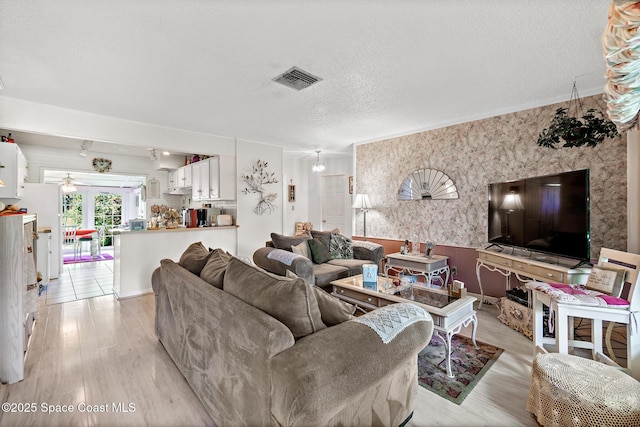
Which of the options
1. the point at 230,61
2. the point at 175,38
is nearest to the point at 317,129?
the point at 230,61

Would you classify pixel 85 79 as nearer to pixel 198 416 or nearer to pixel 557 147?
pixel 198 416

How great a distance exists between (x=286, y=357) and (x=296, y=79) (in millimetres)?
2450

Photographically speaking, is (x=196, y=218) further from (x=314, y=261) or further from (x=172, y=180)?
(x=314, y=261)

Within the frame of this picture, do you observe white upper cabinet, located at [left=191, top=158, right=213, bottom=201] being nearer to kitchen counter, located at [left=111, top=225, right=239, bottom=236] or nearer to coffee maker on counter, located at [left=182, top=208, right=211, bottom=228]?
coffee maker on counter, located at [left=182, top=208, right=211, bottom=228]

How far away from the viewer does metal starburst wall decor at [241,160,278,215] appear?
17.1ft

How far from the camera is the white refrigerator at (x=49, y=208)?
15.5 feet

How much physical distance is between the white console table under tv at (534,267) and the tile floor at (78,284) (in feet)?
17.5

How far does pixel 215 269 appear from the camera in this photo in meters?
1.95

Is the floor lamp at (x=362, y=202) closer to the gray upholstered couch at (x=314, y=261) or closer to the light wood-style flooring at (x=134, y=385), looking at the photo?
the gray upholstered couch at (x=314, y=261)

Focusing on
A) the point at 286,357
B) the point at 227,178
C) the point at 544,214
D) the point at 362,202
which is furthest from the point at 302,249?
the point at 286,357

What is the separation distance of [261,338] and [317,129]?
12.4 ft

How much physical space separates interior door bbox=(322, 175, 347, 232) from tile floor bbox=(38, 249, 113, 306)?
4.42m

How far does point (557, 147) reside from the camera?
3.26m

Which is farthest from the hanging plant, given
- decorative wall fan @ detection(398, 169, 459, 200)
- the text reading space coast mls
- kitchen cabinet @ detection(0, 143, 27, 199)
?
kitchen cabinet @ detection(0, 143, 27, 199)
